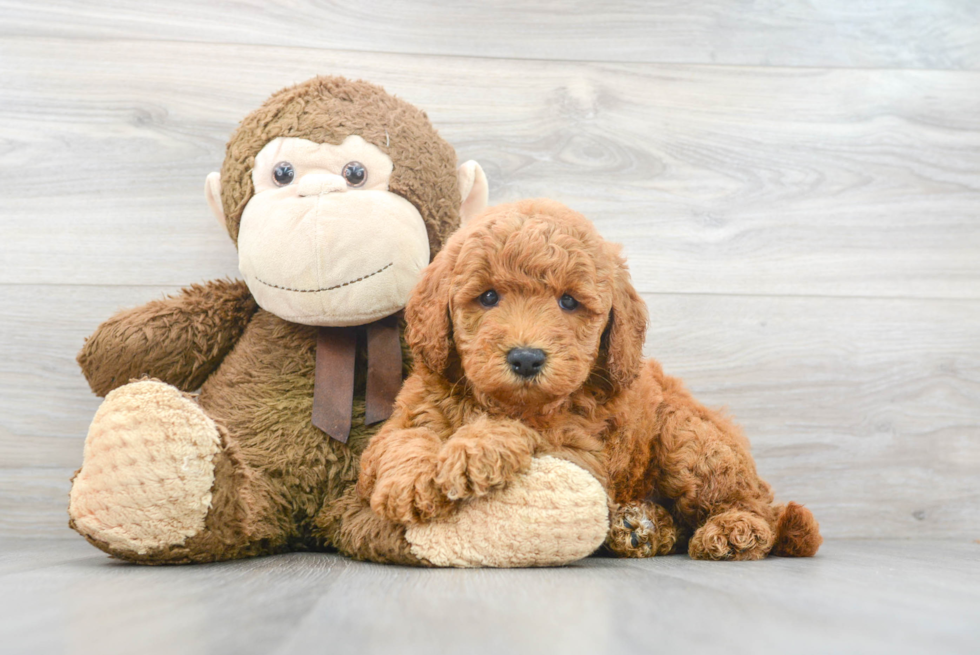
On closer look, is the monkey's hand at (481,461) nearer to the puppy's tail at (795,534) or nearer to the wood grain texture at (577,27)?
the puppy's tail at (795,534)

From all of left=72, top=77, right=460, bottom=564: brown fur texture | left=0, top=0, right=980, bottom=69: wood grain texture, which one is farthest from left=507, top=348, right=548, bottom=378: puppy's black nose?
left=0, top=0, right=980, bottom=69: wood grain texture

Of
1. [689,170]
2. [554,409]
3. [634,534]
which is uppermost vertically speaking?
[689,170]

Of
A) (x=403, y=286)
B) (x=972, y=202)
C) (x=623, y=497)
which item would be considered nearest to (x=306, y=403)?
(x=403, y=286)

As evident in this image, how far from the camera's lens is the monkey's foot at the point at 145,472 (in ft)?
3.41

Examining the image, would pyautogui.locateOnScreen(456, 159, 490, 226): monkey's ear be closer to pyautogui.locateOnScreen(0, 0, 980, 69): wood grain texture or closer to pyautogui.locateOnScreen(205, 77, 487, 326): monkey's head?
pyautogui.locateOnScreen(205, 77, 487, 326): monkey's head

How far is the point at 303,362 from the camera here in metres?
1.41

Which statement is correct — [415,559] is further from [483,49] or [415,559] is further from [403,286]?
[483,49]

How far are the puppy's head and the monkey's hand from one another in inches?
2.3

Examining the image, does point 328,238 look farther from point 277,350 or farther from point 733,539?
point 733,539

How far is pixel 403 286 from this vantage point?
52.1 inches

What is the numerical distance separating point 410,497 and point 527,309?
31 centimetres

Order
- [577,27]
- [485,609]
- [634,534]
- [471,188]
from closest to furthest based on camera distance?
1. [485,609]
2. [634,534]
3. [471,188]
4. [577,27]

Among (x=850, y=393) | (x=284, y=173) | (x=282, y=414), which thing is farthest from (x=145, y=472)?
(x=850, y=393)

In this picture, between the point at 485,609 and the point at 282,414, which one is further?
the point at 282,414
